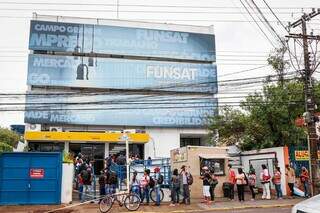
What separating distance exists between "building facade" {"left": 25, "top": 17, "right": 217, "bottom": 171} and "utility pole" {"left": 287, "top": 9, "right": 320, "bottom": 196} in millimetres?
23818

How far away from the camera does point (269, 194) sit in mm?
25016

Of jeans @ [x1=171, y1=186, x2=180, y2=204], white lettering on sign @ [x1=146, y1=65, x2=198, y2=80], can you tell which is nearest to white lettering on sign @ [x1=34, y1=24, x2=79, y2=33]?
white lettering on sign @ [x1=146, y1=65, x2=198, y2=80]

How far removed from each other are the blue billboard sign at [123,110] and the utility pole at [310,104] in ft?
68.7

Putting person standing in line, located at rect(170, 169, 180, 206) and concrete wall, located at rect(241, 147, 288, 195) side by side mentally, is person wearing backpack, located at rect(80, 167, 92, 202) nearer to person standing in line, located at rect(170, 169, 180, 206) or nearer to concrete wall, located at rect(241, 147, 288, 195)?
person standing in line, located at rect(170, 169, 180, 206)

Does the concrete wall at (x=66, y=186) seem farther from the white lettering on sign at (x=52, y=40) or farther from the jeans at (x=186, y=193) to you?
the white lettering on sign at (x=52, y=40)

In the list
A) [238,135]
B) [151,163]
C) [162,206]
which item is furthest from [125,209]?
[238,135]

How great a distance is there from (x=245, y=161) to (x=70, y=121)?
21416 mm

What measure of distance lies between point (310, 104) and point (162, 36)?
99.9 feet

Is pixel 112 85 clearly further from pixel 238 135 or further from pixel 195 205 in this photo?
pixel 195 205

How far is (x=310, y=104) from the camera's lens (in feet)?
76.3

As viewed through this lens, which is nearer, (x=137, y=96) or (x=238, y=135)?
(x=238, y=135)

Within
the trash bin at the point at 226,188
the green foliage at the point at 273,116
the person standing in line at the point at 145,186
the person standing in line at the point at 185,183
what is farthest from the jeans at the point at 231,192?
the green foliage at the point at 273,116

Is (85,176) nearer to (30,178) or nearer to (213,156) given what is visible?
(30,178)

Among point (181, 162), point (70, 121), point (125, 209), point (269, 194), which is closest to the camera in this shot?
point (125, 209)
